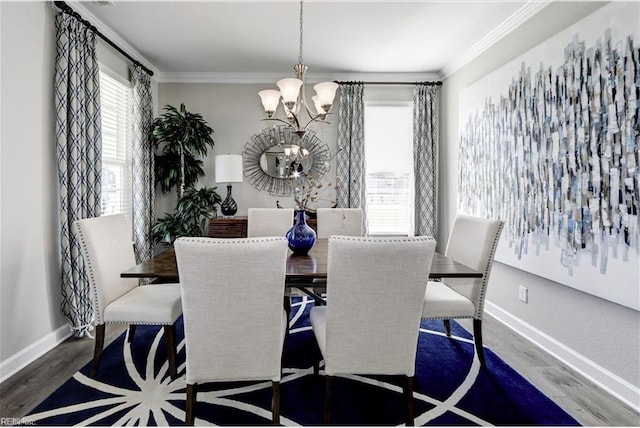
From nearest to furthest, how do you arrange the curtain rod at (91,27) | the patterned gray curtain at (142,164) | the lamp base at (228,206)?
the curtain rod at (91,27) → the patterned gray curtain at (142,164) → the lamp base at (228,206)

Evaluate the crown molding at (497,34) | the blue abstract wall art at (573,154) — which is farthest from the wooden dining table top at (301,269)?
the crown molding at (497,34)

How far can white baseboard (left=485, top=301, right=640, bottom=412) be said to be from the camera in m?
2.00

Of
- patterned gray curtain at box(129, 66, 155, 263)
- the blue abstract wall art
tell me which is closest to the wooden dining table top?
the blue abstract wall art

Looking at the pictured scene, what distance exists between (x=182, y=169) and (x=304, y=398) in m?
3.24

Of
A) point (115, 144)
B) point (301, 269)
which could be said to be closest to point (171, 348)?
point (301, 269)

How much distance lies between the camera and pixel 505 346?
2.71 metres

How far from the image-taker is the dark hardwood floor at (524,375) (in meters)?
1.87

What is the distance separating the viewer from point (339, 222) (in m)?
3.48

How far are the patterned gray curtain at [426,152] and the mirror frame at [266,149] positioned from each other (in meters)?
1.21

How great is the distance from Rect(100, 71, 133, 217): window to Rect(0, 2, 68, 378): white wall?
0.84 metres

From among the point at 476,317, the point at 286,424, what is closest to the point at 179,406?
the point at 286,424

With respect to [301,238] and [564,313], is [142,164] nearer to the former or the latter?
[301,238]

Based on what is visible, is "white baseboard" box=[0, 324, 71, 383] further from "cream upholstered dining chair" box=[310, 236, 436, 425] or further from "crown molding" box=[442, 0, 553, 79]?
"crown molding" box=[442, 0, 553, 79]

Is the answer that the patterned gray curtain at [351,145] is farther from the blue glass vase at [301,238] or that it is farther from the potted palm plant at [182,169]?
the blue glass vase at [301,238]
